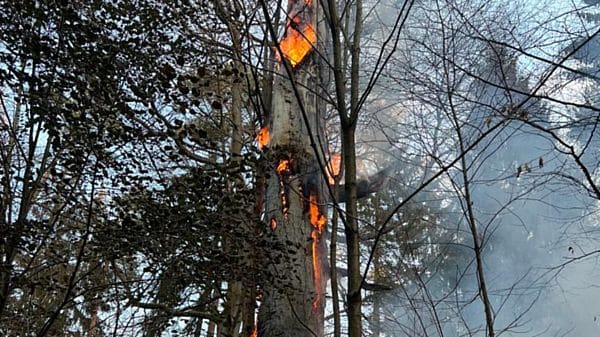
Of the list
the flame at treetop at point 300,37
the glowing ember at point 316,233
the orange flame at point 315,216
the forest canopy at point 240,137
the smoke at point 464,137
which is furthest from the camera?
the flame at treetop at point 300,37

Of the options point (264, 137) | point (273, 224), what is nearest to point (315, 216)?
point (273, 224)

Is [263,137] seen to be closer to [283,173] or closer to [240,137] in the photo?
[240,137]

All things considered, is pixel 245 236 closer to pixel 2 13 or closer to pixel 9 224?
pixel 9 224

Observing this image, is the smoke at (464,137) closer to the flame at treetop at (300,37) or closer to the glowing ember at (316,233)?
the glowing ember at (316,233)

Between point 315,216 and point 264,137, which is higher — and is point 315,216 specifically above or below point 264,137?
below

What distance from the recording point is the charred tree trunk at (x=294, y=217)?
2748 mm

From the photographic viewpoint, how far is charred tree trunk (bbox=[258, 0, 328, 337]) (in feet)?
9.02

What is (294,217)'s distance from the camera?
303cm

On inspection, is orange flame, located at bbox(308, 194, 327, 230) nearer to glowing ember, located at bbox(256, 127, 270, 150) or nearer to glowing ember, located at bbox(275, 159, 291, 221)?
glowing ember, located at bbox(275, 159, 291, 221)

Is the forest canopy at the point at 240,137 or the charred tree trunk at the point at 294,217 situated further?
the charred tree trunk at the point at 294,217

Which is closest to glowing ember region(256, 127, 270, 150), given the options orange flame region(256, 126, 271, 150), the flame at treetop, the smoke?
orange flame region(256, 126, 271, 150)

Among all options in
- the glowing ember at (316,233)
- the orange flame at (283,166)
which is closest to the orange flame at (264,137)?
the orange flame at (283,166)

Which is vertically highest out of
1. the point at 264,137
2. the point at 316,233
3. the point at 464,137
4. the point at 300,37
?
the point at 300,37

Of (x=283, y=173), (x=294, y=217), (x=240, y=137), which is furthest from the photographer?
(x=240, y=137)
